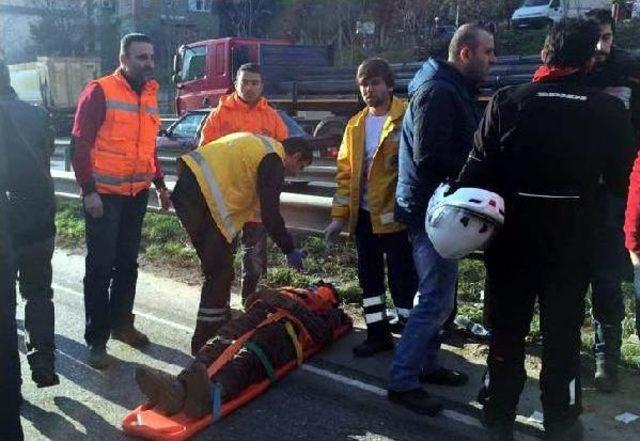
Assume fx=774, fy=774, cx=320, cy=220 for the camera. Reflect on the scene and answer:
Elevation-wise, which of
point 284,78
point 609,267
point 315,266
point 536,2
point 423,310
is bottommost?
point 315,266

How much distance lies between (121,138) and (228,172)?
0.87m

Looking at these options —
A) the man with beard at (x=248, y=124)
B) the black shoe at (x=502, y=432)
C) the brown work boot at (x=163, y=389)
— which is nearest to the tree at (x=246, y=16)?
the man with beard at (x=248, y=124)

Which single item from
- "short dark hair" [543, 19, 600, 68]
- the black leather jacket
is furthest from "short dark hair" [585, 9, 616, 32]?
the black leather jacket

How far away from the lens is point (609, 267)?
423 centimetres

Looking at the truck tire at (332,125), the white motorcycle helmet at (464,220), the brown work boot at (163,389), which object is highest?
the white motorcycle helmet at (464,220)

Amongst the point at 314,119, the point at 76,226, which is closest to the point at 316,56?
the point at 314,119

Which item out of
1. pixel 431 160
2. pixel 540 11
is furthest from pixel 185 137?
pixel 540 11

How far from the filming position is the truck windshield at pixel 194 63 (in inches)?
636

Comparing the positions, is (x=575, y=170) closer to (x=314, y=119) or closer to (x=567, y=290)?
(x=567, y=290)

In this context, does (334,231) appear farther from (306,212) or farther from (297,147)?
(306,212)

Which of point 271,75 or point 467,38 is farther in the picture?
point 271,75

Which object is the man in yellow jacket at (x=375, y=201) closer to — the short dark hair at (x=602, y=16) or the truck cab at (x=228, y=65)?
the short dark hair at (x=602, y=16)

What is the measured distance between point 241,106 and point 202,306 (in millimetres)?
1867

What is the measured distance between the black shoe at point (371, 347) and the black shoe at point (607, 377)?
125cm
